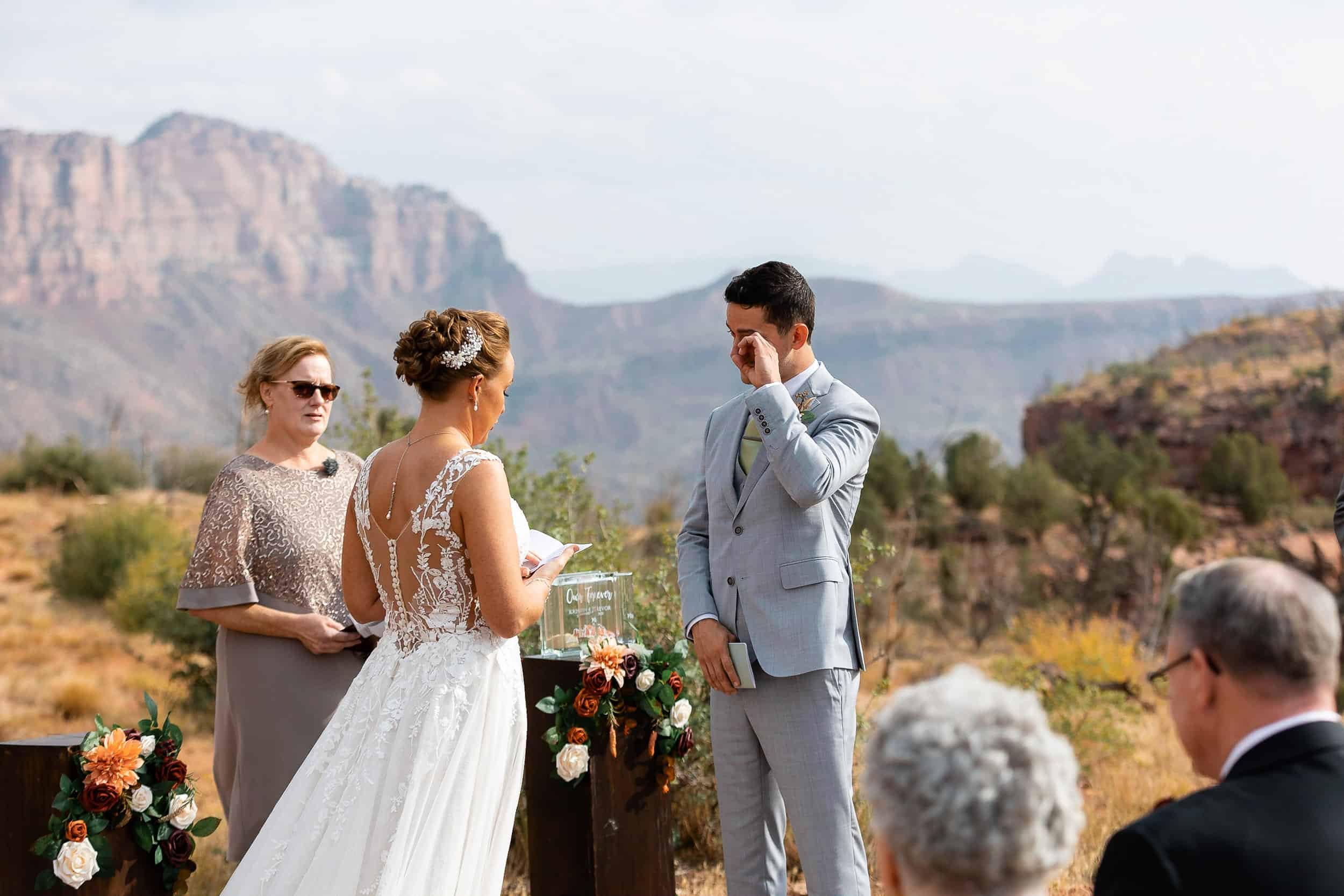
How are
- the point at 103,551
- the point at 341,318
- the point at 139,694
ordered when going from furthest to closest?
the point at 341,318 → the point at 103,551 → the point at 139,694

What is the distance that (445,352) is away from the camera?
3.22 metres

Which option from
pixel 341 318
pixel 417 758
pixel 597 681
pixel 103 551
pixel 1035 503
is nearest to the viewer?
pixel 417 758

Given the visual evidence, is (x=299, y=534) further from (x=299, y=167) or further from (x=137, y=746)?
(x=299, y=167)

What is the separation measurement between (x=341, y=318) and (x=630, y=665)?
161980 millimetres

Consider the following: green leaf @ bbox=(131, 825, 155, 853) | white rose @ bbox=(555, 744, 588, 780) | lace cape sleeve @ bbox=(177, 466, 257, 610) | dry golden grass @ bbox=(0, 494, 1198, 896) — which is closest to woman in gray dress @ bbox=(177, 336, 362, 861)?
lace cape sleeve @ bbox=(177, 466, 257, 610)

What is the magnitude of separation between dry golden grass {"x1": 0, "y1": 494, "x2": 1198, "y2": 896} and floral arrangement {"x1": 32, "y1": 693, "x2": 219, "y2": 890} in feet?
0.62

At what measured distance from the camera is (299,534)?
13.3 feet

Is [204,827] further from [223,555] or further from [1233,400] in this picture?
[1233,400]

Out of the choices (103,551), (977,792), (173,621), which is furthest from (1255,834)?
(103,551)

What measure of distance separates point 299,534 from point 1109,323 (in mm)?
146780

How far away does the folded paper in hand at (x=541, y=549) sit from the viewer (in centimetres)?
343

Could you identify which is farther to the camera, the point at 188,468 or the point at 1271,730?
the point at 188,468

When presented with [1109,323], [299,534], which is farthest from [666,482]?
[1109,323]

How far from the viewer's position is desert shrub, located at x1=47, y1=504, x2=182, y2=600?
60.0 feet
